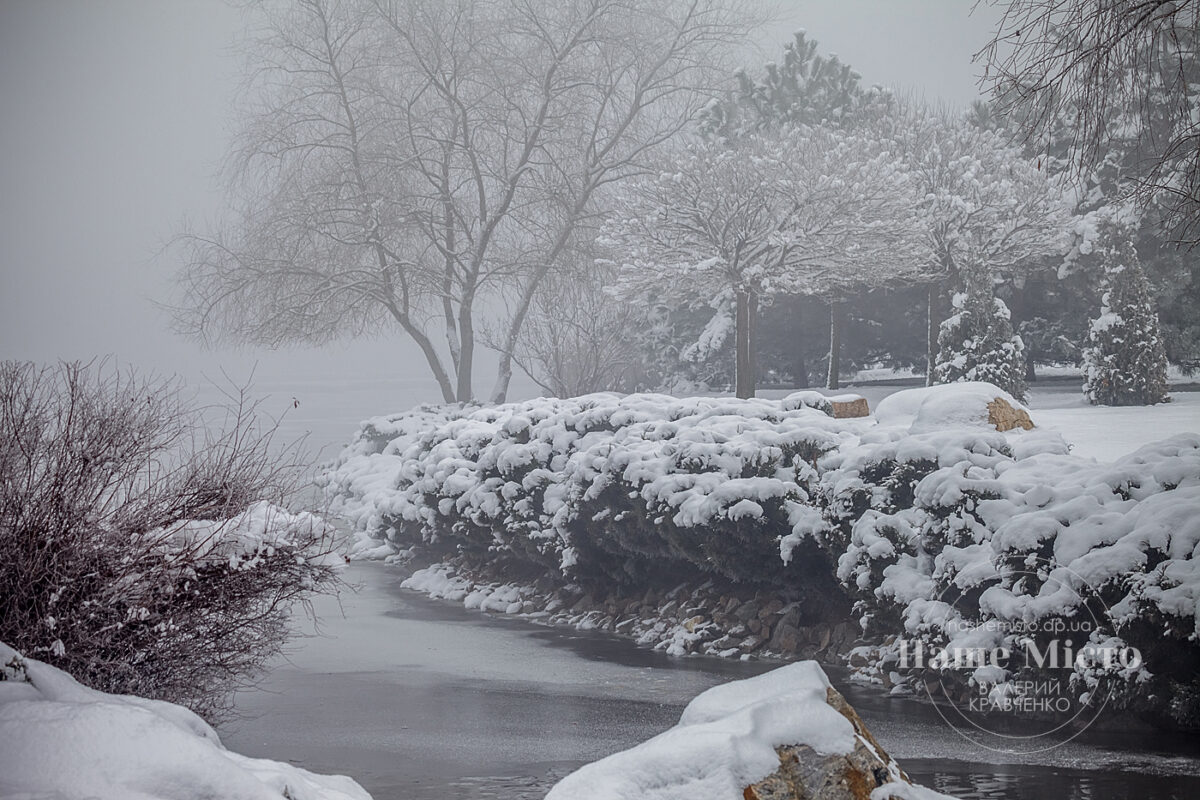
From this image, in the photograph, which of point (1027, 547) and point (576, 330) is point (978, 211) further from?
point (1027, 547)

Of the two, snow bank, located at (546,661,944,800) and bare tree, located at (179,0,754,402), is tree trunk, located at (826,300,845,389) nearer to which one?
bare tree, located at (179,0,754,402)

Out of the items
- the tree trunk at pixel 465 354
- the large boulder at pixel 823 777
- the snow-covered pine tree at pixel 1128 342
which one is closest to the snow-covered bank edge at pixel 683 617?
the large boulder at pixel 823 777

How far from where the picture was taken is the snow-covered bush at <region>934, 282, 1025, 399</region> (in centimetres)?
1391

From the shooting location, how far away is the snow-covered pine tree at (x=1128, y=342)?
14.0 metres

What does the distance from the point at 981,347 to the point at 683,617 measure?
7.40m

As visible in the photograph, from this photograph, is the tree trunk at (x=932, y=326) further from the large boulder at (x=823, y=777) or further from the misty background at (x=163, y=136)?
the large boulder at (x=823, y=777)

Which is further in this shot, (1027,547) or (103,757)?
(1027,547)

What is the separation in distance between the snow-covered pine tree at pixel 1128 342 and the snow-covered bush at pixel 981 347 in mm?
1180

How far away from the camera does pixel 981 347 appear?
14102 mm

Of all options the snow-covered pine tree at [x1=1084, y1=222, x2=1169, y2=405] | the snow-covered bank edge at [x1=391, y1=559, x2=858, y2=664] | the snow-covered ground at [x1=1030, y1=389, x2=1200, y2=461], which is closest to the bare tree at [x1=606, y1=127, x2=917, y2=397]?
the snow-covered pine tree at [x1=1084, y1=222, x2=1169, y2=405]

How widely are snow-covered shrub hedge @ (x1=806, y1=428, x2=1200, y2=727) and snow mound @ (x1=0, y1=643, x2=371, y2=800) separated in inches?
191

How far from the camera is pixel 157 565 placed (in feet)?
14.8

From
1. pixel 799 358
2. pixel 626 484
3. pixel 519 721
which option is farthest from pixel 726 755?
pixel 799 358

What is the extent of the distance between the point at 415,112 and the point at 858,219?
30.9 ft
